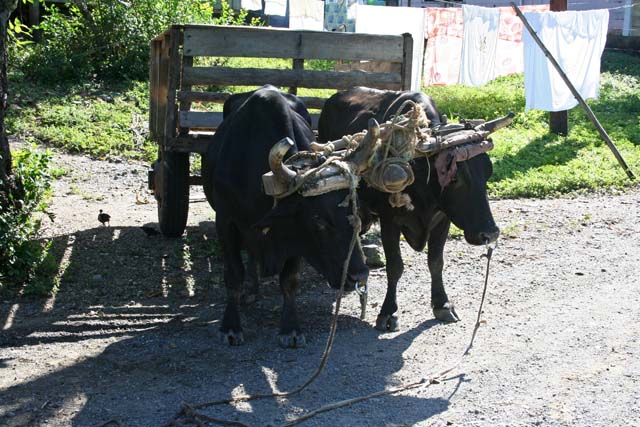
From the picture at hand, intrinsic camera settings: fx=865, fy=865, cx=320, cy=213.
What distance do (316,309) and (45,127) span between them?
728 cm

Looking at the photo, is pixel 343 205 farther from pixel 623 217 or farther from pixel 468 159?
pixel 623 217

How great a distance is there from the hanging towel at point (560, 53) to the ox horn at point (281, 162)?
29.1 ft

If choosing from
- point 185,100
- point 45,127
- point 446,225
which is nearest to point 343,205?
point 446,225

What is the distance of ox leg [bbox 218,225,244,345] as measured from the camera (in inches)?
233

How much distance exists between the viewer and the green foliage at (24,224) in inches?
265

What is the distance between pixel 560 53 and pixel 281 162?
31.4 feet

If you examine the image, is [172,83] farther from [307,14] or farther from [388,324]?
[307,14]

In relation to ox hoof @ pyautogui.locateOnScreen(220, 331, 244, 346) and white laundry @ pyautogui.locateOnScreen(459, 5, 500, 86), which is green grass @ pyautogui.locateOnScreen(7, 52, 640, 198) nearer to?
white laundry @ pyautogui.locateOnScreen(459, 5, 500, 86)

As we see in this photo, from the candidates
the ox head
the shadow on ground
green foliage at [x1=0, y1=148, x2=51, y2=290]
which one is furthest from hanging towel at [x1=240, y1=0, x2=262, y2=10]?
the ox head

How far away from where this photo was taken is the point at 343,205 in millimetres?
5246

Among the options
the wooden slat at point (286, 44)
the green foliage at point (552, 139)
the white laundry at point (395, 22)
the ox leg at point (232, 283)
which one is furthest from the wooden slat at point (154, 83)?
the white laundry at point (395, 22)

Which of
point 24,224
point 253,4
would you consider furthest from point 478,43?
point 24,224

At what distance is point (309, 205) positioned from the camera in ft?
17.4

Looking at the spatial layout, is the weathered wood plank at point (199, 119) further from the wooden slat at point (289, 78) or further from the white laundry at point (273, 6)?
the white laundry at point (273, 6)
